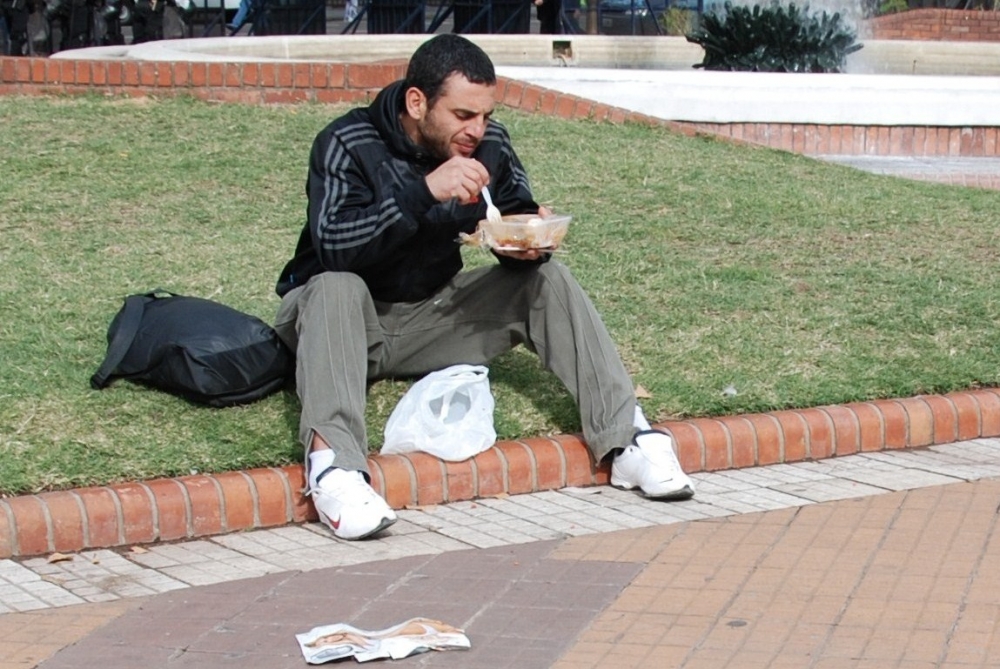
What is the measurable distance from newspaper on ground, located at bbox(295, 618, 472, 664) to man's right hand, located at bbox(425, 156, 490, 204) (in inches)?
50.0

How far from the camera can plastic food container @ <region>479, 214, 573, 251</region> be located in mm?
4488

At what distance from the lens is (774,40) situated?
1184 centimetres

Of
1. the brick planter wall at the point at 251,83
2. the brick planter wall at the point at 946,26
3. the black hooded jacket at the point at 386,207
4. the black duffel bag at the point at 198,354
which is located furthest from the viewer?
the brick planter wall at the point at 946,26

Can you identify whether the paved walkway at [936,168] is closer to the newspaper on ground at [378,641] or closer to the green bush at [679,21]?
the newspaper on ground at [378,641]

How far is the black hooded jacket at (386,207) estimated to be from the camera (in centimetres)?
442

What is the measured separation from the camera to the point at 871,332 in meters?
5.86

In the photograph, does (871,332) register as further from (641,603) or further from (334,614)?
(334,614)

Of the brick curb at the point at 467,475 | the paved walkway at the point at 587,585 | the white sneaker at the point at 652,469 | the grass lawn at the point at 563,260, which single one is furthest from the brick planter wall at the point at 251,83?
the paved walkway at the point at 587,585

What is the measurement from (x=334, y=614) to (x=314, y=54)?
10001 mm

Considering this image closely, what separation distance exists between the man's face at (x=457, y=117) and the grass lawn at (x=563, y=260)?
0.89 meters

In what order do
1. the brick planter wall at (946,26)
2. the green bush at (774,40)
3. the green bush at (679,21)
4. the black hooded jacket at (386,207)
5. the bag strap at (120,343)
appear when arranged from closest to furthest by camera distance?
the black hooded jacket at (386,207), the bag strap at (120,343), the green bush at (774,40), the green bush at (679,21), the brick planter wall at (946,26)

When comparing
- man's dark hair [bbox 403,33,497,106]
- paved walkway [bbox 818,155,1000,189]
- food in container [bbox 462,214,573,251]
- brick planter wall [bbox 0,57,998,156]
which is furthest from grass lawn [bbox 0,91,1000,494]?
man's dark hair [bbox 403,33,497,106]

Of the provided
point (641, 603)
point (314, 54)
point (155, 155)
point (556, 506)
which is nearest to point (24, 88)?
point (155, 155)

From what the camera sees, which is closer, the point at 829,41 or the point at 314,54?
the point at 829,41
